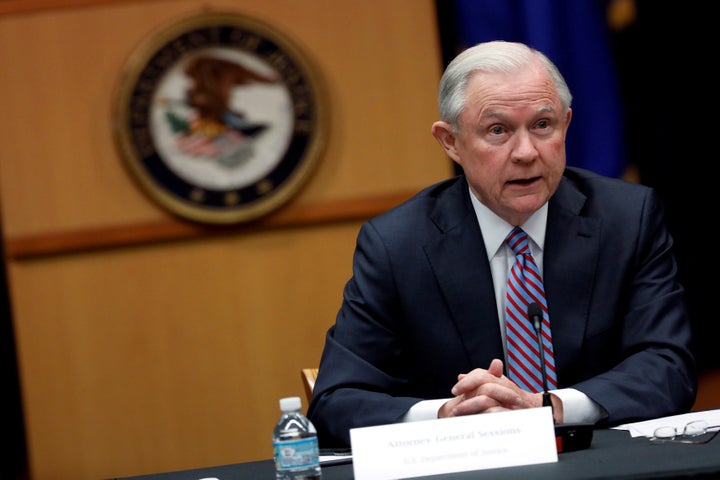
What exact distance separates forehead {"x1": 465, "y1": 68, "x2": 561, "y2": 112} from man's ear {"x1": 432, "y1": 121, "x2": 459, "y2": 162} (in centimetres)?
18

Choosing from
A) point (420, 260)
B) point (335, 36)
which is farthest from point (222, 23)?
point (420, 260)

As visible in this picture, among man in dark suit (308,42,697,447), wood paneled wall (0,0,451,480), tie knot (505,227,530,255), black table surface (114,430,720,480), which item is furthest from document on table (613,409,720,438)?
wood paneled wall (0,0,451,480)

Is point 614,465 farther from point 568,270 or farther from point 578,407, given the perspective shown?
point 568,270

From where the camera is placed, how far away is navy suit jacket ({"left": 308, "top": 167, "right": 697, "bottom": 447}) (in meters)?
2.68

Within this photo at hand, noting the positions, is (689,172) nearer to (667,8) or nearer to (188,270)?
(667,8)

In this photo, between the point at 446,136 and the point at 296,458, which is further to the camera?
the point at 446,136

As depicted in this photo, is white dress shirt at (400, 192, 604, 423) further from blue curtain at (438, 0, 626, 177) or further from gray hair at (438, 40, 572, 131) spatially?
Answer: blue curtain at (438, 0, 626, 177)

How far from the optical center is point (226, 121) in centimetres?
519

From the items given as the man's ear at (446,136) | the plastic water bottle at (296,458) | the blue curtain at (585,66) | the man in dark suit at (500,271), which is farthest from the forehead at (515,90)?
the blue curtain at (585,66)

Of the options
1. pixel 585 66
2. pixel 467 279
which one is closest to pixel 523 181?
pixel 467 279

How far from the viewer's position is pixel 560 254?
2787 mm

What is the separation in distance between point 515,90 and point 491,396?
0.80 meters

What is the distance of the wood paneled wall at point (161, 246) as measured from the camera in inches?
203

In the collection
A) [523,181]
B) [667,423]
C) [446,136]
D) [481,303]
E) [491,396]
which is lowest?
[667,423]
